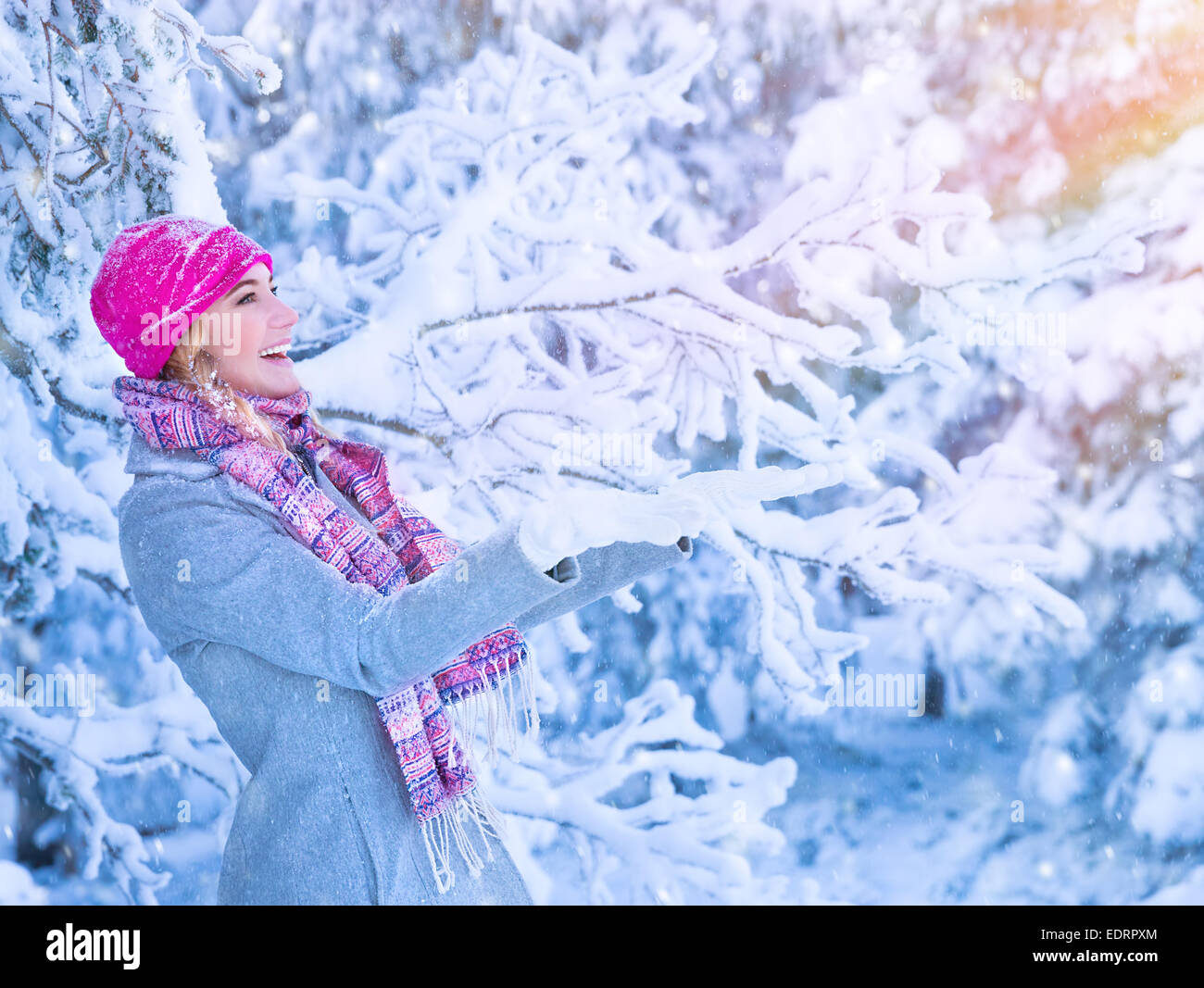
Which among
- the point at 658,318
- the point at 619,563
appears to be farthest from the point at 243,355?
the point at 658,318

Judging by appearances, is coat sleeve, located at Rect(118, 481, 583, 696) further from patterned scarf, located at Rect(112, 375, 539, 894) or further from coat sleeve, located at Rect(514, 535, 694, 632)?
coat sleeve, located at Rect(514, 535, 694, 632)

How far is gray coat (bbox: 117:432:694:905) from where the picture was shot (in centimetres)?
100

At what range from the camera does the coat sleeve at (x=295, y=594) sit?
3.00 ft

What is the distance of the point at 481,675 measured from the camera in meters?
1.22

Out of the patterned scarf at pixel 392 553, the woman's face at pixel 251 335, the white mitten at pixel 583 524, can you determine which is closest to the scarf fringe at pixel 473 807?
the patterned scarf at pixel 392 553

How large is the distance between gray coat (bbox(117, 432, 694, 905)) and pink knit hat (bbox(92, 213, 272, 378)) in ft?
0.44

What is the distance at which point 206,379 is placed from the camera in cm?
121

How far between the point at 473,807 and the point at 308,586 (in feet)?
1.27

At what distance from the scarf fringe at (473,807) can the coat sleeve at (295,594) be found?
0.77ft

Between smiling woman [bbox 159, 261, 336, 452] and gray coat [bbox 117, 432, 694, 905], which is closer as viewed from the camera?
gray coat [bbox 117, 432, 694, 905]

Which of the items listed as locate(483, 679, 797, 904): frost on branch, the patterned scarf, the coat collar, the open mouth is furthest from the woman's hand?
locate(483, 679, 797, 904): frost on branch
